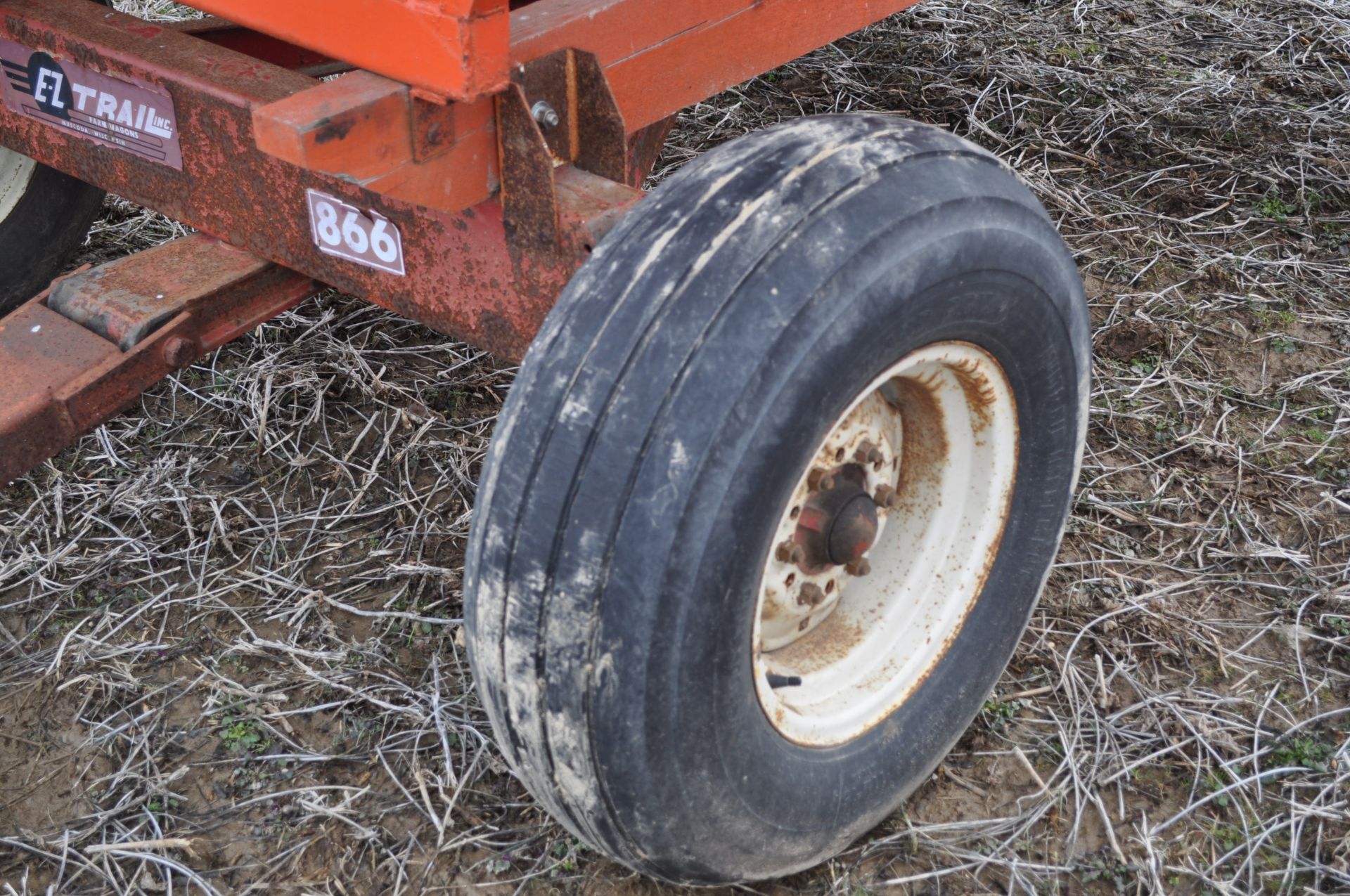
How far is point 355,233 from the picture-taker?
82.6 inches

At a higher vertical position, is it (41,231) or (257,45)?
(257,45)

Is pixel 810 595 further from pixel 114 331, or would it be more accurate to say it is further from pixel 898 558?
pixel 114 331

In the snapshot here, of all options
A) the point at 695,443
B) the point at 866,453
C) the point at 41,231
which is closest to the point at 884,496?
the point at 866,453

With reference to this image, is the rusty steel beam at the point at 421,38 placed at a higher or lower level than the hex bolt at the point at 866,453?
higher

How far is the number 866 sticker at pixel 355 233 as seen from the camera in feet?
6.77

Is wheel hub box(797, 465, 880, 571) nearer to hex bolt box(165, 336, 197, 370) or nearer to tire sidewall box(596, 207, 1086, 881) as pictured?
tire sidewall box(596, 207, 1086, 881)

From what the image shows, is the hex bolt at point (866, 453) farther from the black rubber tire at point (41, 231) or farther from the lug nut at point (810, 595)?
the black rubber tire at point (41, 231)

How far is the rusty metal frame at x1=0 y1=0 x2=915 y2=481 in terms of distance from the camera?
1552 mm

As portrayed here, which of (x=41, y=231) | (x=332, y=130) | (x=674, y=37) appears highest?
(x=332, y=130)

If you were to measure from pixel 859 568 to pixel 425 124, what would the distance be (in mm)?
962

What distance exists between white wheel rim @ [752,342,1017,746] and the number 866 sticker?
85cm

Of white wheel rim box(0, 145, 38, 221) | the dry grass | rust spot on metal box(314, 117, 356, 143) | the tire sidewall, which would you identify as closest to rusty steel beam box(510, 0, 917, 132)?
rust spot on metal box(314, 117, 356, 143)

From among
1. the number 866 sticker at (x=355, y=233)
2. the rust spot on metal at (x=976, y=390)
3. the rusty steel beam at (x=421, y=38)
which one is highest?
the rusty steel beam at (x=421, y=38)

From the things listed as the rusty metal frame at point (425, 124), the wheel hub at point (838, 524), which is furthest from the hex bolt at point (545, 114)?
the wheel hub at point (838, 524)
